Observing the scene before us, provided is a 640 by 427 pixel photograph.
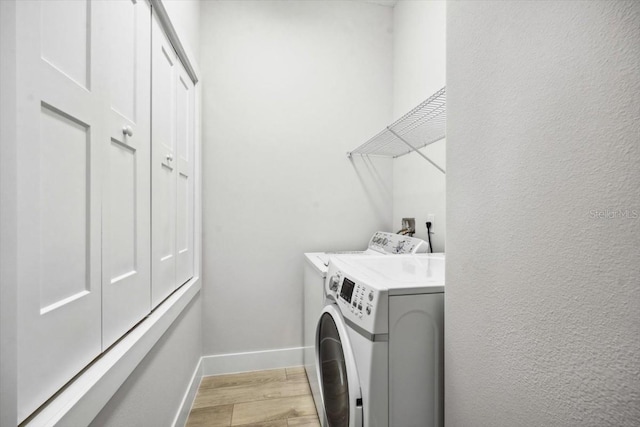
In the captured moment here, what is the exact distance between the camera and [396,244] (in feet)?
6.16

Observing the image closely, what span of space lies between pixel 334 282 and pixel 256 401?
A: 107 cm

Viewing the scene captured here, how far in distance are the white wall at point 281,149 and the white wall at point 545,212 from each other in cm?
144

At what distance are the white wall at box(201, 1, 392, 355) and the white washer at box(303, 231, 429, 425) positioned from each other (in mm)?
227

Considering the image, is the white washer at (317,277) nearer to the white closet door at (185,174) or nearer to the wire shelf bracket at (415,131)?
the wire shelf bracket at (415,131)

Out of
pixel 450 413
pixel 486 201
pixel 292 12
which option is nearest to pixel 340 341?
pixel 450 413

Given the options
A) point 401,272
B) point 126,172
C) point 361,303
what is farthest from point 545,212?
point 126,172

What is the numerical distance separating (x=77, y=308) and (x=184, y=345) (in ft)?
3.29

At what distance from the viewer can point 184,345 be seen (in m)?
1.55

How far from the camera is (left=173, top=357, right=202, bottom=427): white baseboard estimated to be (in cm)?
141

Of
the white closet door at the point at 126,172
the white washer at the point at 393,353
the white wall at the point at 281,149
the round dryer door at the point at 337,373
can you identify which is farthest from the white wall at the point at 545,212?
the white wall at the point at 281,149

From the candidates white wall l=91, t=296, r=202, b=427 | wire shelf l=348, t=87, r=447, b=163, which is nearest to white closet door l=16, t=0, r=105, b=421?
white wall l=91, t=296, r=202, b=427

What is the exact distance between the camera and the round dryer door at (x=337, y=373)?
2.95 ft

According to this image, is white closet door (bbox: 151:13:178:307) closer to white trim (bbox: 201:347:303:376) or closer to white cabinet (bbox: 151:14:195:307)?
white cabinet (bbox: 151:14:195:307)

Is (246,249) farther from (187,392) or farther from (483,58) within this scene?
(483,58)
